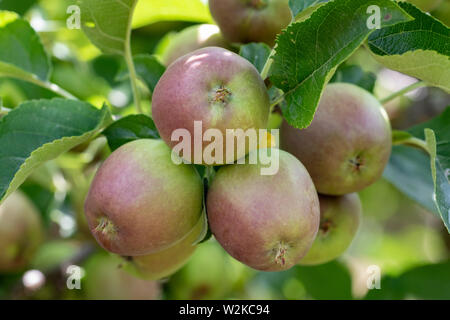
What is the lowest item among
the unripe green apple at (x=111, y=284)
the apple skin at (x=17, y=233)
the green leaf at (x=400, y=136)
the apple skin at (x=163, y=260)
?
A: the unripe green apple at (x=111, y=284)

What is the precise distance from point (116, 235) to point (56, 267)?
47.5 inches

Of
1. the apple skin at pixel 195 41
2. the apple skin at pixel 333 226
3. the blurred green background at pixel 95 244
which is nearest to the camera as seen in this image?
the apple skin at pixel 333 226

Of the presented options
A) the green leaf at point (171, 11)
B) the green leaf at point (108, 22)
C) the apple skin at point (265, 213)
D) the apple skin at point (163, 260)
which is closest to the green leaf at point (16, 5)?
the green leaf at point (171, 11)

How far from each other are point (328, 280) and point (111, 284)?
2.92 ft

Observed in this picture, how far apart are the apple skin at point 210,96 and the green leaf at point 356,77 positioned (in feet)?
2.03

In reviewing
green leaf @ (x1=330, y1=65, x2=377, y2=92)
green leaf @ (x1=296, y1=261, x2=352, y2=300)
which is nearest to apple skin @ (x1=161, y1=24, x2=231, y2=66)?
green leaf @ (x1=330, y1=65, x2=377, y2=92)

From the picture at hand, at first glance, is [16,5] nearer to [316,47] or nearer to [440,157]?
[316,47]

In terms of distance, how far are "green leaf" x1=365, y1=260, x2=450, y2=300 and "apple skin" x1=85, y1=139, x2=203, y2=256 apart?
4.17 ft

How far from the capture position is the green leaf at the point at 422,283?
2.18 metres

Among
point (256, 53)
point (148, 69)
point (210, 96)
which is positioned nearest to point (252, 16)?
point (256, 53)

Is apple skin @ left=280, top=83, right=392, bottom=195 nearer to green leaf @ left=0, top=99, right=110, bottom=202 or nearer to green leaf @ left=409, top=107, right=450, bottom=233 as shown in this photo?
green leaf @ left=409, top=107, right=450, bottom=233

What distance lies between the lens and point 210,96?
1.09 metres

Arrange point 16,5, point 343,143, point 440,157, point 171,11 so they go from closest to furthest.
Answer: point 343,143 < point 440,157 < point 171,11 < point 16,5

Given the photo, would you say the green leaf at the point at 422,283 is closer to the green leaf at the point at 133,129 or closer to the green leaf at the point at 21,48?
the green leaf at the point at 133,129
